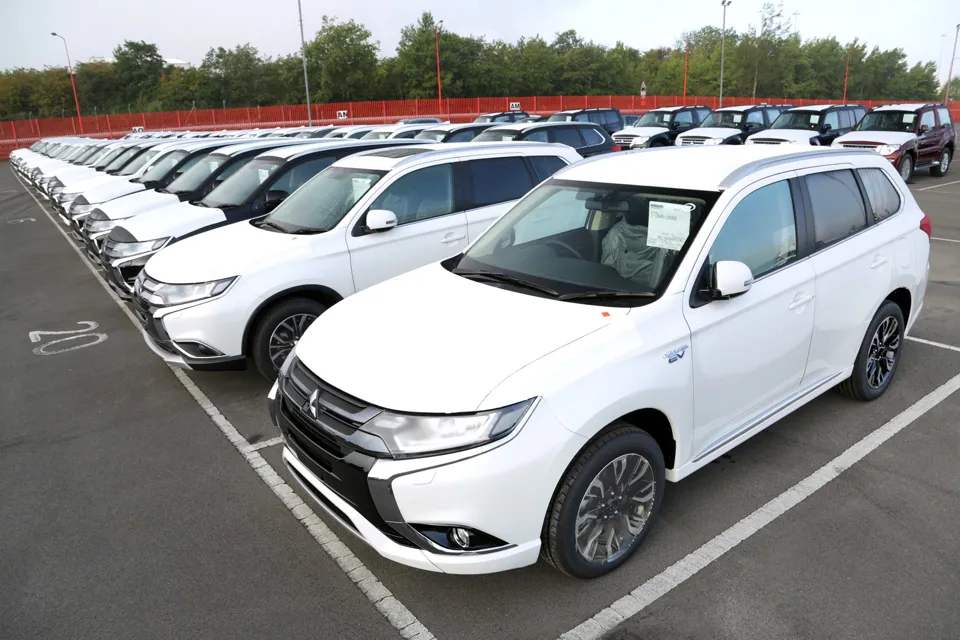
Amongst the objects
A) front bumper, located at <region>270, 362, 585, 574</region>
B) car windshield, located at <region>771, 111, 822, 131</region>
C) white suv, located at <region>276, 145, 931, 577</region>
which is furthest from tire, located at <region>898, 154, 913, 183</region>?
front bumper, located at <region>270, 362, 585, 574</region>

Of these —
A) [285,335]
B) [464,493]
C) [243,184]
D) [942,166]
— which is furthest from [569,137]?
[464,493]

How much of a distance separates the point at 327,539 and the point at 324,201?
3503 mm

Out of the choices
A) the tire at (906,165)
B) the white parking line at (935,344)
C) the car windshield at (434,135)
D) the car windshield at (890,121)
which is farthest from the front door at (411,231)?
the car windshield at (890,121)

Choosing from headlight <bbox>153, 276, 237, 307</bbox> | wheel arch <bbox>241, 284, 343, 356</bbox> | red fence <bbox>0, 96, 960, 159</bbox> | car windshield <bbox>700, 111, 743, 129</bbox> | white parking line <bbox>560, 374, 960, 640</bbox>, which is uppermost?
red fence <bbox>0, 96, 960, 159</bbox>

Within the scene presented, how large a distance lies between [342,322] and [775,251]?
2.41 metres

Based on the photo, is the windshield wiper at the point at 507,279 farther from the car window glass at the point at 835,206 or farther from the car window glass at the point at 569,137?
the car window glass at the point at 569,137

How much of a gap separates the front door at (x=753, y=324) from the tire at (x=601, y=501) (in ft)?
1.22

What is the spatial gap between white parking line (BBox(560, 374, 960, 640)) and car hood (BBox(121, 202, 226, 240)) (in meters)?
6.35

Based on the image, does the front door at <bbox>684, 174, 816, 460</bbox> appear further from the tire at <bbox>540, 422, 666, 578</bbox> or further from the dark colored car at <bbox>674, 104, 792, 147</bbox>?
the dark colored car at <bbox>674, 104, 792, 147</bbox>

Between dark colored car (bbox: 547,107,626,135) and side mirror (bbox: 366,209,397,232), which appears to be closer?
side mirror (bbox: 366,209,397,232)

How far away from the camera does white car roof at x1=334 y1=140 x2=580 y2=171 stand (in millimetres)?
6195

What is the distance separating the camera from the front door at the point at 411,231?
19.0 feet

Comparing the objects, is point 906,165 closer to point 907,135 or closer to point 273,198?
point 907,135

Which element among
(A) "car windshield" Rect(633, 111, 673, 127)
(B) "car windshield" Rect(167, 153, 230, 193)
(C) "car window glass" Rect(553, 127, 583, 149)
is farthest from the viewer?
(A) "car windshield" Rect(633, 111, 673, 127)
